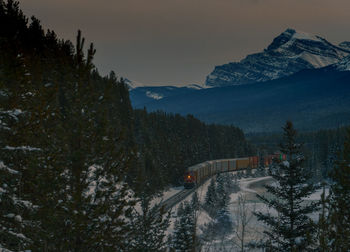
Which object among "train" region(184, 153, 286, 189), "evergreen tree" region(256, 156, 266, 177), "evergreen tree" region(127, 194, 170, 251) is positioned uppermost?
"evergreen tree" region(127, 194, 170, 251)

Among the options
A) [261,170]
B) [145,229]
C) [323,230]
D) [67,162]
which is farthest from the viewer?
[261,170]

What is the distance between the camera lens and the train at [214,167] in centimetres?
7013

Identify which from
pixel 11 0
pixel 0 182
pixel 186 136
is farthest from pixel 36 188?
pixel 186 136

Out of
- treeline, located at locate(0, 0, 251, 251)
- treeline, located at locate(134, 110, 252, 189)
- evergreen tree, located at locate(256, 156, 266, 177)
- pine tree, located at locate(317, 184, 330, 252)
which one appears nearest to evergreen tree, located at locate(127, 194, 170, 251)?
treeline, located at locate(0, 0, 251, 251)

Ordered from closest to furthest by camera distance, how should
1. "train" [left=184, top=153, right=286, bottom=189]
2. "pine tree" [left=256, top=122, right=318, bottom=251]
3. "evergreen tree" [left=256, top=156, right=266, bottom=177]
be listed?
"pine tree" [left=256, top=122, right=318, bottom=251]
"train" [left=184, top=153, right=286, bottom=189]
"evergreen tree" [left=256, top=156, right=266, bottom=177]

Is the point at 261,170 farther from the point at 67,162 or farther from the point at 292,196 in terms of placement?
the point at 67,162

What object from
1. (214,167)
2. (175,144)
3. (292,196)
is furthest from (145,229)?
(214,167)

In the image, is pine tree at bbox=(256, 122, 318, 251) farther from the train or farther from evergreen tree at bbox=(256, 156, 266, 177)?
evergreen tree at bbox=(256, 156, 266, 177)

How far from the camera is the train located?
70131mm

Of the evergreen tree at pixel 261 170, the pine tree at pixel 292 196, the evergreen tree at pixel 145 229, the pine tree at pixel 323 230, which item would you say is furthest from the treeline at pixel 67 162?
the evergreen tree at pixel 261 170

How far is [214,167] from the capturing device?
303 ft

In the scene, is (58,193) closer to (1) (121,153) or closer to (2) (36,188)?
(2) (36,188)

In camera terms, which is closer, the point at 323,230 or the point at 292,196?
the point at 323,230

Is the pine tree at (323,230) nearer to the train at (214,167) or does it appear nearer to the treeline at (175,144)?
the treeline at (175,144)
